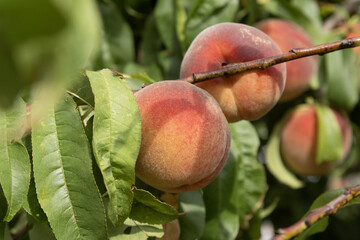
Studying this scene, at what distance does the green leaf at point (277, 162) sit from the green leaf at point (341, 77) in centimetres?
21

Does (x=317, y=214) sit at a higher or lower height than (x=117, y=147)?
lower

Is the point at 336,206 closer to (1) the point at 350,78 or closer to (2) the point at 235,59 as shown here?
(2) the point at 235,59

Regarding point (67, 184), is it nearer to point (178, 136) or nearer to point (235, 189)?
point (178, 136)

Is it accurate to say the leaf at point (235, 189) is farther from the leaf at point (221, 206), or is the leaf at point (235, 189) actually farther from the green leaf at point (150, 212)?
the green leaf at point (150, 212)

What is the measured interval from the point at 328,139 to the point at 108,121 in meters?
1.19

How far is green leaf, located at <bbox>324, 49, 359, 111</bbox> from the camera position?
1642 millimetres

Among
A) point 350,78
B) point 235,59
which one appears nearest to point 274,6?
point 350,78

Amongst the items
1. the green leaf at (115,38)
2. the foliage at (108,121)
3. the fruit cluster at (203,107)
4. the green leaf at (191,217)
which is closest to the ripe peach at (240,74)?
the fruit cluster at (203,107)

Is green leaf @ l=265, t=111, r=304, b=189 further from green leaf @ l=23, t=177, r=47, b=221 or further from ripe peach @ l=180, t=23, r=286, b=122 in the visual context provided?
green leaf @ l=23, t=177, r=47, b=221

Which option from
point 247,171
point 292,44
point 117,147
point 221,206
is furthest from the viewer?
point 292,44

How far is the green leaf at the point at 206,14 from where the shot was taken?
3.96 ft

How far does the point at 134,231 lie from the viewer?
864mm

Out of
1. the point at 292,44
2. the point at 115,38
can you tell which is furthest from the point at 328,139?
the point at 115,38

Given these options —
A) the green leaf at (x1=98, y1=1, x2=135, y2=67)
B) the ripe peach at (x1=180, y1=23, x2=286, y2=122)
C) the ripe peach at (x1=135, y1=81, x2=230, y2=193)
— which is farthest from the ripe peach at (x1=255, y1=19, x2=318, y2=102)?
the ripe peach at (x1=135, y1=81, x2=230, y2=193)
